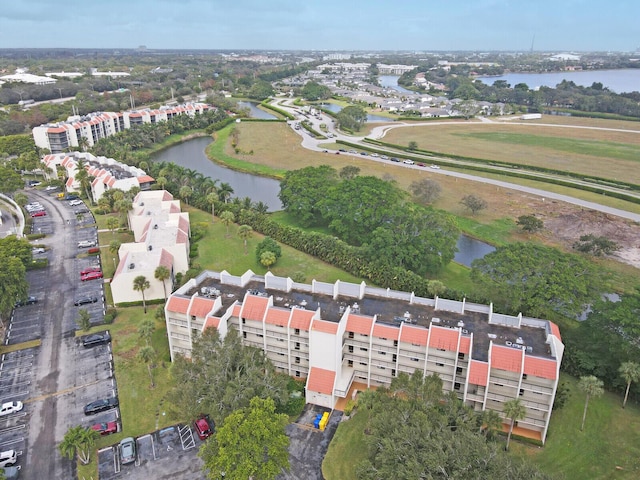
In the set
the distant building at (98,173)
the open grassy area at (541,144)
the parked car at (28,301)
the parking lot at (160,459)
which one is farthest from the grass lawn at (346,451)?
the open grassy area at (541,144)

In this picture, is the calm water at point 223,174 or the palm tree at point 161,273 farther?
the calm water at point 223,174

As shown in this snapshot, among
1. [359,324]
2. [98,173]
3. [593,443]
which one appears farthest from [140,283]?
[98,173]

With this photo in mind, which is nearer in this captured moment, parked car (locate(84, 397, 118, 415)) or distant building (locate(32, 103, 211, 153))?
parked car (locate(84, 397, 118, 415))

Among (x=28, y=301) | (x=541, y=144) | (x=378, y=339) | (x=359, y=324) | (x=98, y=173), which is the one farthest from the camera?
(x=541, y=144)

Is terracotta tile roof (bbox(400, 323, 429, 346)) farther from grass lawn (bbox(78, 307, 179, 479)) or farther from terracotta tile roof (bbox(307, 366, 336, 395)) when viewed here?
grass lawn (bbox(78, 307, 179, 479))

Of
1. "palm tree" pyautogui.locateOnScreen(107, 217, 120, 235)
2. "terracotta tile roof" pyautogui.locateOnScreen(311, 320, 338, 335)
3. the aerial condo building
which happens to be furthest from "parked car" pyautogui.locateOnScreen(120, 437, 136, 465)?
"palm tree" pyautogui.locateOnScreen(107, 217, 120, 235)

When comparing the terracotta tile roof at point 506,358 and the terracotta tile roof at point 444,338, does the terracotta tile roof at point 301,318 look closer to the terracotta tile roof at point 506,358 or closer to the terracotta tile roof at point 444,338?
the terracotta tile roof at point 444,338

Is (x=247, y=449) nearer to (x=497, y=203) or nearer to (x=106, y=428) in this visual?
(x=106, y=428)
